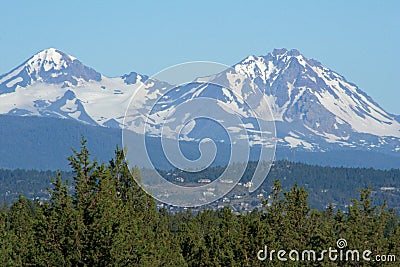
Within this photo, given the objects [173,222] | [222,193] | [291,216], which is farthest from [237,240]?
[173,222]

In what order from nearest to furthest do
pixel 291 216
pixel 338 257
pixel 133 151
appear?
pixel 133 151 → pixel 338 257 → pixel 291 216

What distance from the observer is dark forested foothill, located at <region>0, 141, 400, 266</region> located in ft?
185

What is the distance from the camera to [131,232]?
6488 cm

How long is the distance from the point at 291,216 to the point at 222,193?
27932 millimetres

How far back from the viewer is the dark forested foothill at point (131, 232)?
5634 centimetres

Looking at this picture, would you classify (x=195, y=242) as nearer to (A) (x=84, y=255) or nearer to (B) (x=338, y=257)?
(B) (x=338, y=257)

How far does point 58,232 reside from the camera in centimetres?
5819

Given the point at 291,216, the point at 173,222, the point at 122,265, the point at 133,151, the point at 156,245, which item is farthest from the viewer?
the point at 173,222

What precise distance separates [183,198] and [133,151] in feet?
23.3

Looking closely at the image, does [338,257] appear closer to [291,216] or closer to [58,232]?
[291,216]

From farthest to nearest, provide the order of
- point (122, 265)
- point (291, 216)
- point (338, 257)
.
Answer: point (291, 216), point (338, 257), point (122, 265)

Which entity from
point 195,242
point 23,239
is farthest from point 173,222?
point 23,239

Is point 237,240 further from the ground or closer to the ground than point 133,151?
closer to the ground

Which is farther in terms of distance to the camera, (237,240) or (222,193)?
(237,240)
